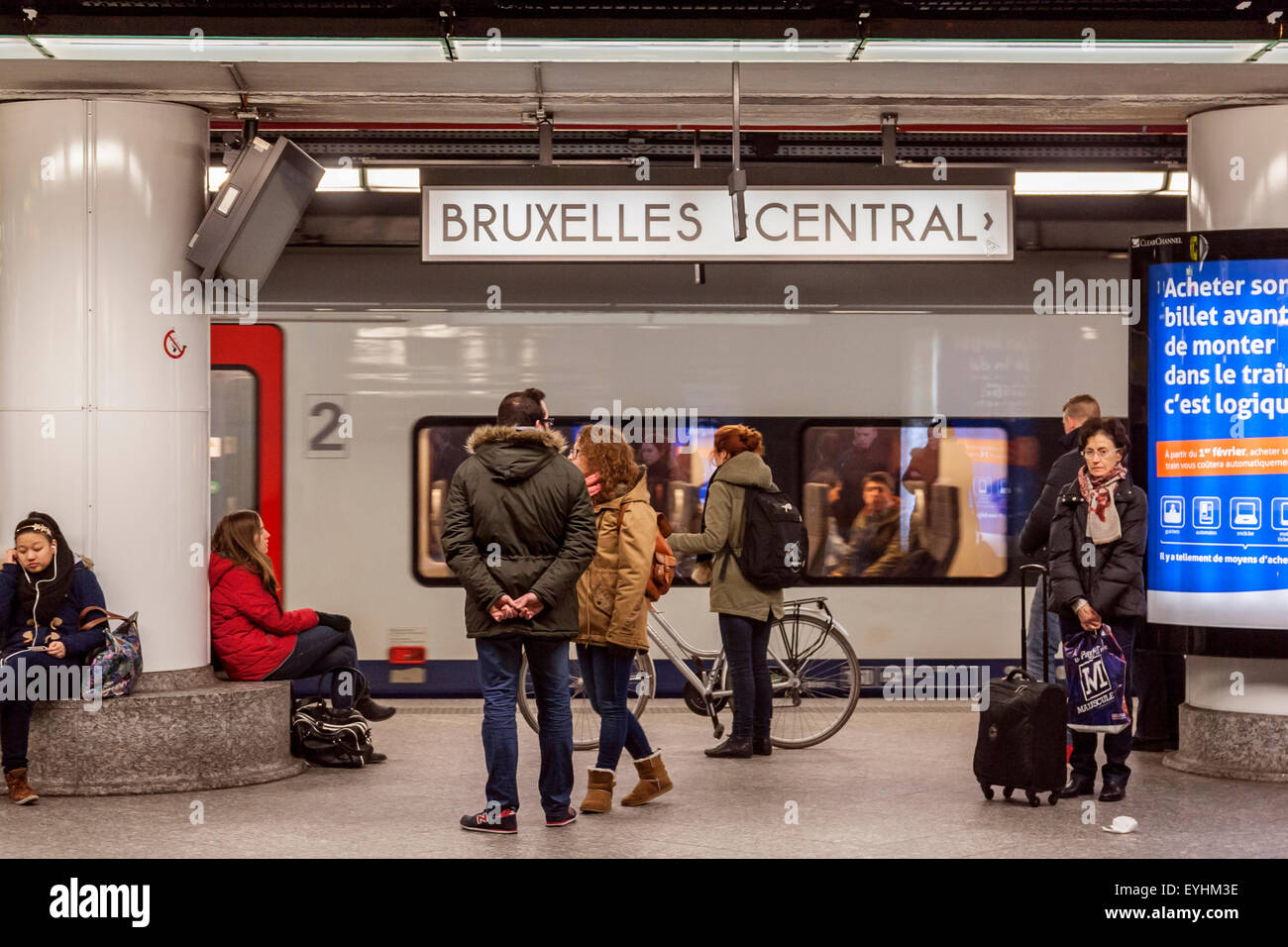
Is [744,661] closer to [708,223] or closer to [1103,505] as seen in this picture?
[1103,505]

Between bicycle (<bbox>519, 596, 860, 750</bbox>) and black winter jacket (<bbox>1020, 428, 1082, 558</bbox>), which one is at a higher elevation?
black winter jacket (<bbox>1020, 428, 1082, 558</bbox>)

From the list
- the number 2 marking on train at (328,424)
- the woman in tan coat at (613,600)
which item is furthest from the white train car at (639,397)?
the woman in tan coat at (613,600)

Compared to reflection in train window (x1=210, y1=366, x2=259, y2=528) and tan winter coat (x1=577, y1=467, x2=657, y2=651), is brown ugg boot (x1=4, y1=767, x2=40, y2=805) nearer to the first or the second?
tan winter coat (x1=577, y1=467, x2=657, y2=651)

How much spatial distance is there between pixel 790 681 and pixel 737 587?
0.86 metres

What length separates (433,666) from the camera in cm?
909

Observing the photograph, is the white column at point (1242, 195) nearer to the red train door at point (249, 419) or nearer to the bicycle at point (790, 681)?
the bicycle at point (790, 681)

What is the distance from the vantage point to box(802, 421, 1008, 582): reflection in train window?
918 centimetres

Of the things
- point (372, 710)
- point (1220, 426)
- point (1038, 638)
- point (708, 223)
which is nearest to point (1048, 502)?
point (1038, 638)

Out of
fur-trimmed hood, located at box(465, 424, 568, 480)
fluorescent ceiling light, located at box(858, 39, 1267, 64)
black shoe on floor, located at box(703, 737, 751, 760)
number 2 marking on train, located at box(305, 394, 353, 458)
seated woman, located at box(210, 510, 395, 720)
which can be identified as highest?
fluorescent ceiling light, located at box(858, 39, 1267, 64)

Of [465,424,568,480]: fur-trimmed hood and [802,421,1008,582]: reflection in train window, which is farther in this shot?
[802,421,1008,582]: reflection in train window

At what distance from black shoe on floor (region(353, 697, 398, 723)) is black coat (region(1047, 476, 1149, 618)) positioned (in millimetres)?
3464

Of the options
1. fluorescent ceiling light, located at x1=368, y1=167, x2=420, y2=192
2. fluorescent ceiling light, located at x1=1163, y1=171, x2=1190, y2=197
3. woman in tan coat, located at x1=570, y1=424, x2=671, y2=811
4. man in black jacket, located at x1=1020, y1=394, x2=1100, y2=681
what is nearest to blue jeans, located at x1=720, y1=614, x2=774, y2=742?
woman in tan coat, located at x1=570, y1=424, x2=671, y2=811

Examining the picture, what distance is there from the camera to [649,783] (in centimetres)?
671

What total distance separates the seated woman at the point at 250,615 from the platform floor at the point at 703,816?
1.83ft
